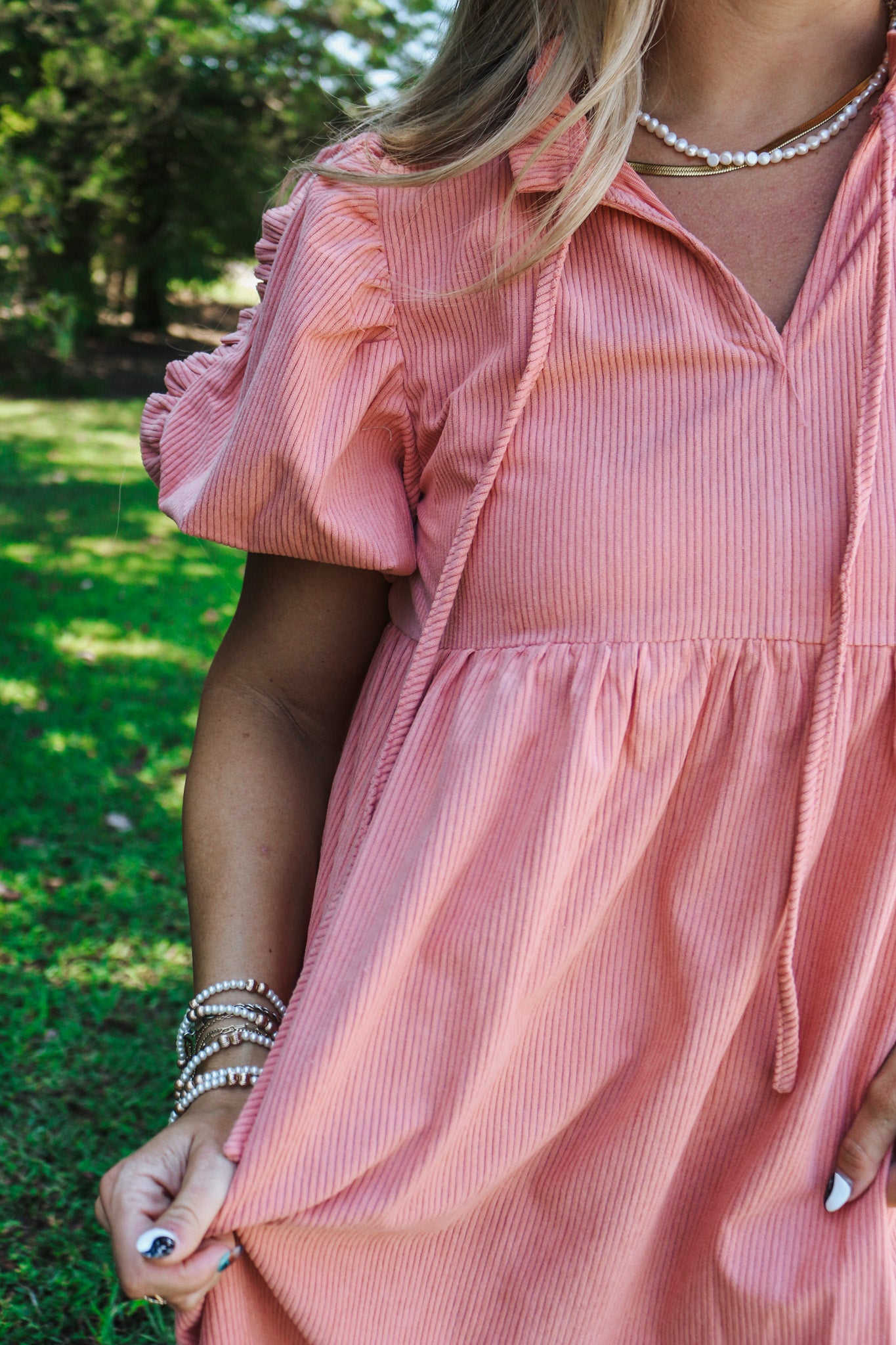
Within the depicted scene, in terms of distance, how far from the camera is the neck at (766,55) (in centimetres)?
Answer: 139

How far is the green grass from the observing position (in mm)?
2590

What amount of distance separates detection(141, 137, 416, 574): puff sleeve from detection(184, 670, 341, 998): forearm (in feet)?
0.77

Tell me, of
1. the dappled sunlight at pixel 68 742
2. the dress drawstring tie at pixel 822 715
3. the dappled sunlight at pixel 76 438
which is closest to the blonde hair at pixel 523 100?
the dress drawstring tie at pixel 822 715

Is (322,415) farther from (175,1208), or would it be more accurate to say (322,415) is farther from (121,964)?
(121,964)

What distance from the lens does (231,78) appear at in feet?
44.2

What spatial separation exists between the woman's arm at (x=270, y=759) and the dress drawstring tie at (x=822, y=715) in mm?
558

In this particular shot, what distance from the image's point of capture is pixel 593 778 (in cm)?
121

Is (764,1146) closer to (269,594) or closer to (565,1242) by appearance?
(565,1242)

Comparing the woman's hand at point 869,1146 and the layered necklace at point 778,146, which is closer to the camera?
the woman's hand at point 869,1146

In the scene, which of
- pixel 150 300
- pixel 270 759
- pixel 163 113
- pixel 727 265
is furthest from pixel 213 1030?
pixel 150 300

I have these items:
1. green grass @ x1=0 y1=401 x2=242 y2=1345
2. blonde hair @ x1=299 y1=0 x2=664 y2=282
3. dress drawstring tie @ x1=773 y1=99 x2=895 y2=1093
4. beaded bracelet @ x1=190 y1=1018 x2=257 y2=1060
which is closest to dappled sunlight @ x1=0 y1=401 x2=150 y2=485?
green grass @ x1=0 y1=401 x2=242 y2=1345

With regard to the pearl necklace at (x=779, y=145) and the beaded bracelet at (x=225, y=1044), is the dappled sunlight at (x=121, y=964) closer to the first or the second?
the beaded bracelet at (x=225, y=1044)

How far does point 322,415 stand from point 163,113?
1361 centimetres

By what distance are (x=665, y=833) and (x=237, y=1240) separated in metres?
0.57
